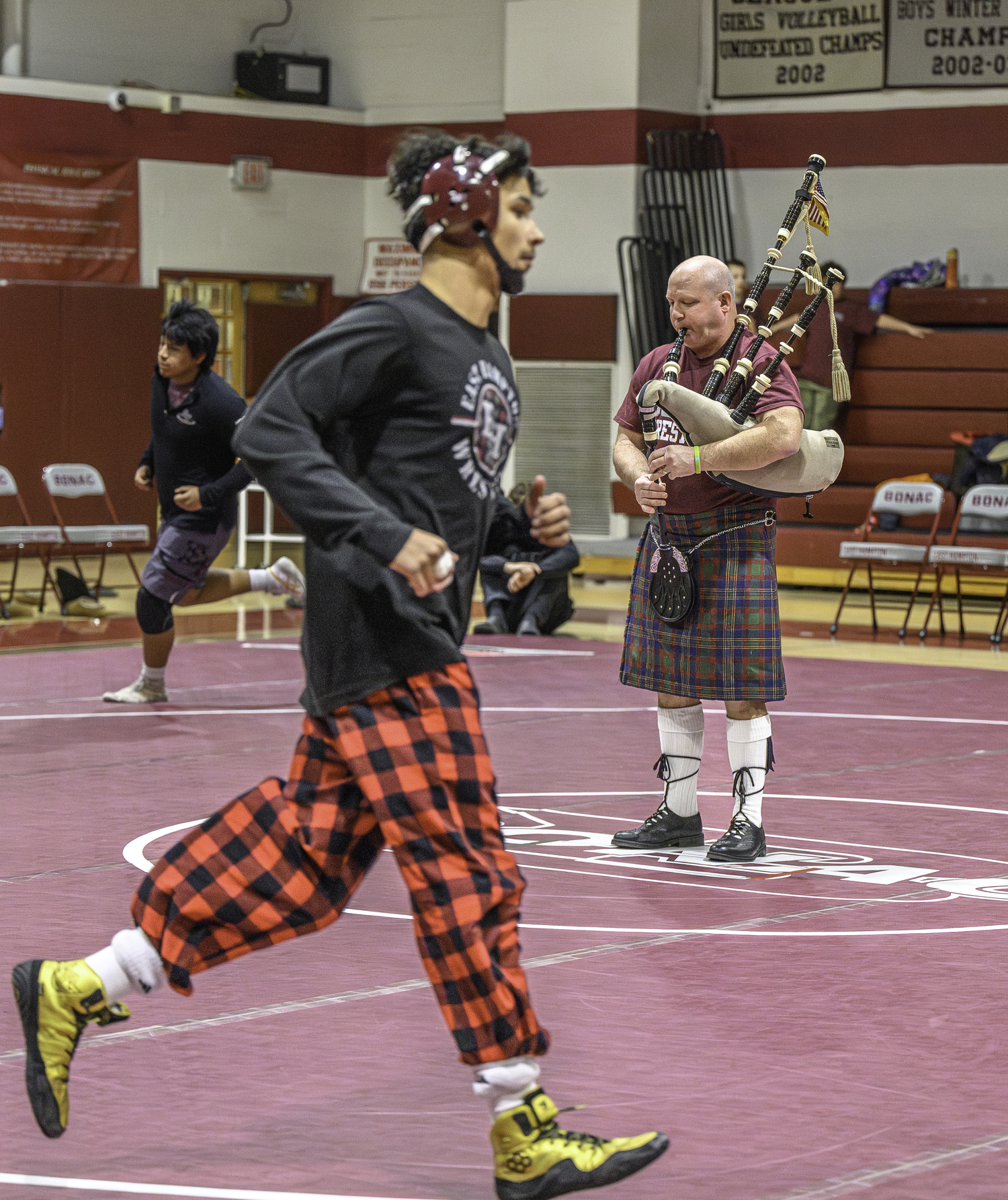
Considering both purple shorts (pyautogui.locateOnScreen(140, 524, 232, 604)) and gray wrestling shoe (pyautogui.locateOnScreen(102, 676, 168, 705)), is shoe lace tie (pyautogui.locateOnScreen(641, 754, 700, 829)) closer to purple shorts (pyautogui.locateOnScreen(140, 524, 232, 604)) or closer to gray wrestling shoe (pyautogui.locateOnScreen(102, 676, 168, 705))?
purple shorts (pyautogui.locateOnScreen(140, 524, 232, 604))

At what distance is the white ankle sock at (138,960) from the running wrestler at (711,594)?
2575 mm

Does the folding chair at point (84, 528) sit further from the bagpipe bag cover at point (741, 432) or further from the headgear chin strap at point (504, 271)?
the headgear chin strap at point (504, 271)

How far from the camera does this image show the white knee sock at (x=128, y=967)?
10.7 feet

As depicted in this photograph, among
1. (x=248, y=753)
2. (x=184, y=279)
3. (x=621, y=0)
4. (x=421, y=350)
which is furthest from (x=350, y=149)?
(x=421, y=350)

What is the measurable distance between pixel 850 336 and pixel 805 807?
8963 mm

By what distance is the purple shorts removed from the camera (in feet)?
28.2

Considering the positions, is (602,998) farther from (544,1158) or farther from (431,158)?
(431,158)

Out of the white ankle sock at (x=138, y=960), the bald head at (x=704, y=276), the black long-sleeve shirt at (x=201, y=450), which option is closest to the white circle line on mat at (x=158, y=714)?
the black long-sleeve shirt at (x=201, y=450)

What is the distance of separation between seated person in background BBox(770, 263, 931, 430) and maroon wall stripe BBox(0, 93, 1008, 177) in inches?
63.7

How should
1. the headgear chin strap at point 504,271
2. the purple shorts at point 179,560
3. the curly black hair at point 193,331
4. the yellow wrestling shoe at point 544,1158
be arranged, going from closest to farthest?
the yellow wrestling shoe at point 544,1158 < the headgear chin strap at point 504,271 < the curly black hair at point 193,331 < the purple shorts at point 179,560

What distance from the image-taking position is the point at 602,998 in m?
4.38

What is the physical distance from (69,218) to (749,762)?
11.8 m

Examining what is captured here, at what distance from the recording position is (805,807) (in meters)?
6.71

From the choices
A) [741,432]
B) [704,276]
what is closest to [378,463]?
[741,432]
